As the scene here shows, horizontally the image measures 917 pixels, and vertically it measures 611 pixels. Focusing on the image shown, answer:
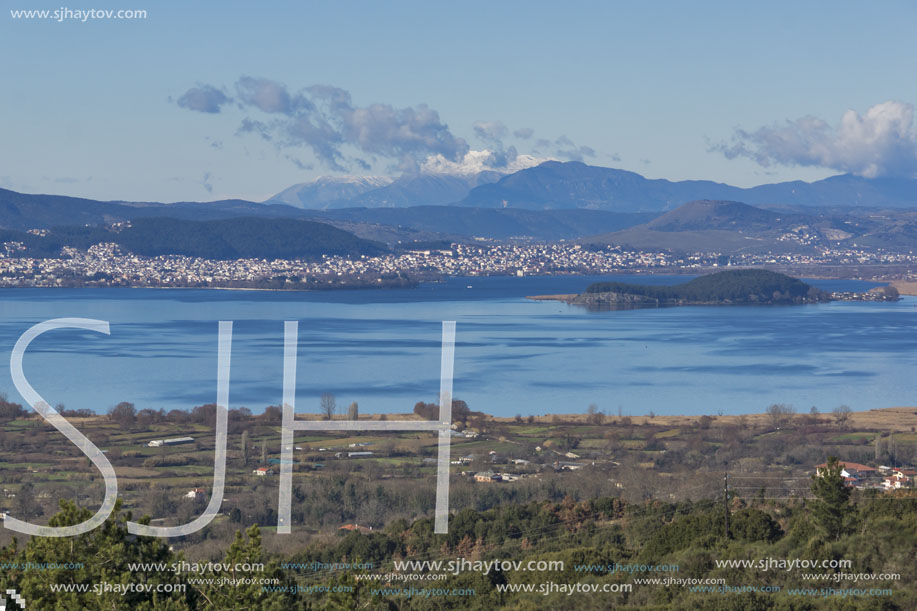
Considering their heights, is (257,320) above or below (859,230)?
below

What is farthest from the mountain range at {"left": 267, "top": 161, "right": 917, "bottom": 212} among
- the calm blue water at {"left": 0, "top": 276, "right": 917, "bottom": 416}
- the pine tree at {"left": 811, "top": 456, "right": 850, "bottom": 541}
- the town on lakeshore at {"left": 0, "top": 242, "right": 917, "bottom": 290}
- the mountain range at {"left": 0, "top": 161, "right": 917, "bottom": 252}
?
the pine tree at {"left": 811, "top": 456, "right": 850, "bottom": 541}

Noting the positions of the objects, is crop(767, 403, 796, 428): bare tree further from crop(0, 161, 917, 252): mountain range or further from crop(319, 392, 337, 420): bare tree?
crop(0, 161, 917, 252): mountain range

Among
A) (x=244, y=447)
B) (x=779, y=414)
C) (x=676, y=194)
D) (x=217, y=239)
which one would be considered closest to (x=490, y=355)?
(x=779, y=414)

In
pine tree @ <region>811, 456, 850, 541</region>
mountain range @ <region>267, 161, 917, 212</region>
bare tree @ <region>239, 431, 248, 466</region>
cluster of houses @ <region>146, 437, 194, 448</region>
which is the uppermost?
mountain range @ <region>267, 161, 917, 212</region>

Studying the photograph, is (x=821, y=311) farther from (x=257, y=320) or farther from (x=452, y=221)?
(x=452, y=221)

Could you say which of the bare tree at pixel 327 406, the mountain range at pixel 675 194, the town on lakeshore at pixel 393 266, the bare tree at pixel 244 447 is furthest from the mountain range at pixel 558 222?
the bare tree at pixel 244 447

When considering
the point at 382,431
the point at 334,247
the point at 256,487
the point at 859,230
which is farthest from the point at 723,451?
the point at 859,230
